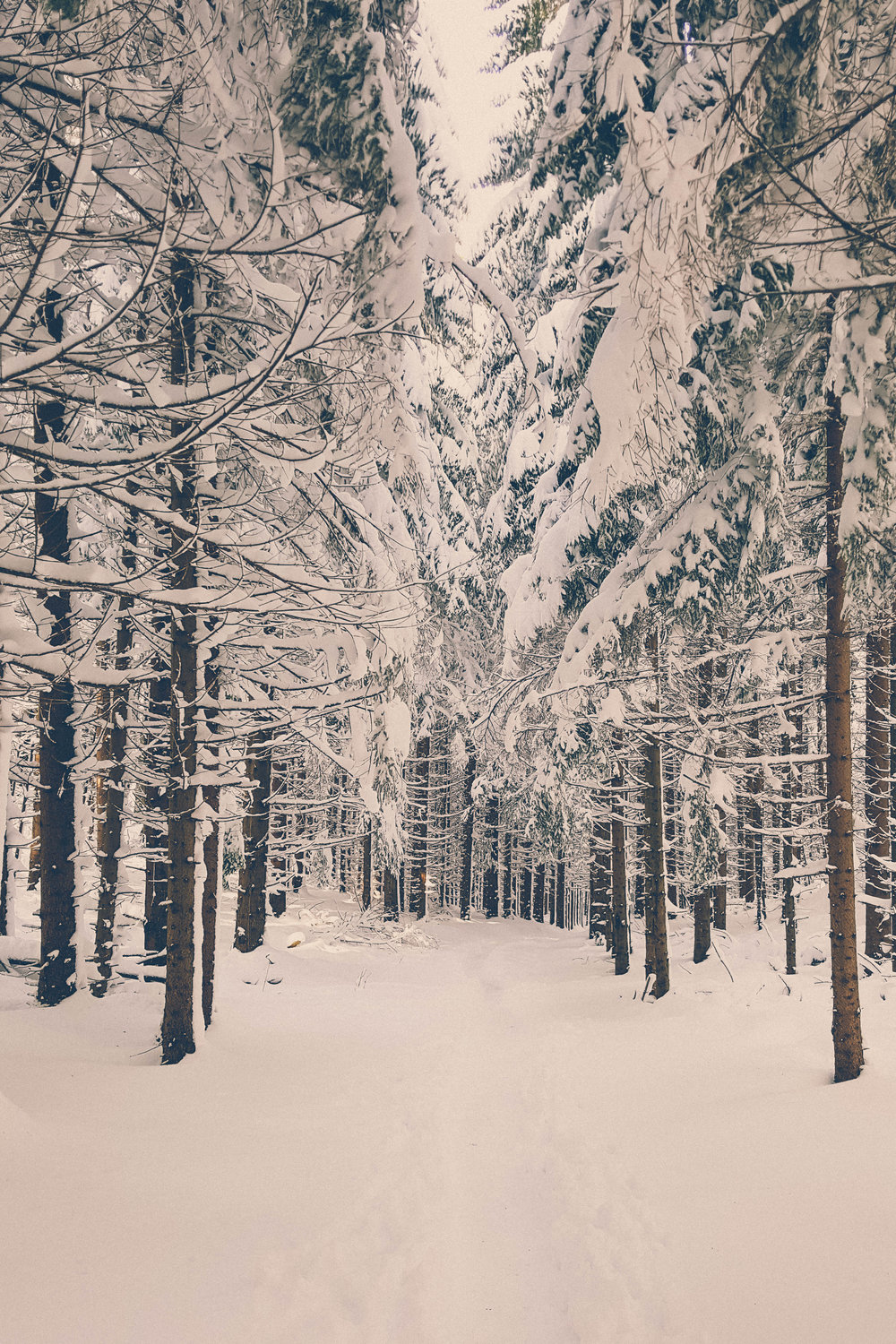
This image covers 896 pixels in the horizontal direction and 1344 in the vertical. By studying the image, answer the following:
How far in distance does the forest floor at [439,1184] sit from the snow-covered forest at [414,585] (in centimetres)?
3

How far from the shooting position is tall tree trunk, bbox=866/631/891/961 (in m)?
12.1

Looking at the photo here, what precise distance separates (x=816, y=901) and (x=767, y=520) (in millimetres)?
23154

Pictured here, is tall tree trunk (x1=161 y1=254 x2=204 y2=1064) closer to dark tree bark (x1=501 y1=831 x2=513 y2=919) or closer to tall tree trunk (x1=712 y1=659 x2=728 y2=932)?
tall tree trunk (x1=712 y1=659 x2=728 y2=932)

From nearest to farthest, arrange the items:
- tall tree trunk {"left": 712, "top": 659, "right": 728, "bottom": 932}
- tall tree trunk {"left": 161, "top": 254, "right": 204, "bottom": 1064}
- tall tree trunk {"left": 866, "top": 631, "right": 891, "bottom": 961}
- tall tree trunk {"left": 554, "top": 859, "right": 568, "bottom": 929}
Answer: tall tree trunk {"left": 161, "top": 254, "right": 204, "bottom": 1064}
tall tree trunk {"left": 712, "top": 659, "right": 728, "bottom": 932}
tall tree trunk {"left": 866, "top": 631, "right": 891, "bottom": 961}
tall tree trunk {"left": 554, "top": 859, "right": 568, "bottom": 929}

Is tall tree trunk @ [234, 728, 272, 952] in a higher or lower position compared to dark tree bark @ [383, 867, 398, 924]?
higher

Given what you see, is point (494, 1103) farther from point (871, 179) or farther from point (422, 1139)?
point (871, 179)

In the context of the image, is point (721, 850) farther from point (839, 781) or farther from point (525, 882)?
point (525, 882)

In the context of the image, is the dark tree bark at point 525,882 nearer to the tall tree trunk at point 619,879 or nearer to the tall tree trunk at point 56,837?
the tall tree trunk at point 619,879

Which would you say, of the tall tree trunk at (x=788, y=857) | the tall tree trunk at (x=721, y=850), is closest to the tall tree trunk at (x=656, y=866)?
the tall tree trunk at (x=721, y=850)

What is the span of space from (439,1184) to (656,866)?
7101 millimetres

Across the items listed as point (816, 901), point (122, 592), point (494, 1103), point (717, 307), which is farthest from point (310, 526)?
point (816, 901)

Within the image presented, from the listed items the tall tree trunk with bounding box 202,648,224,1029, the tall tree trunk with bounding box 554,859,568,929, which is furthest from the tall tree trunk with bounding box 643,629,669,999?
the tall tree trunk with bounding box 554,859,568,929

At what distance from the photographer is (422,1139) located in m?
5.56

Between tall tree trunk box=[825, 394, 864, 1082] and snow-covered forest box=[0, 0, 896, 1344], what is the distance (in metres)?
0.04
